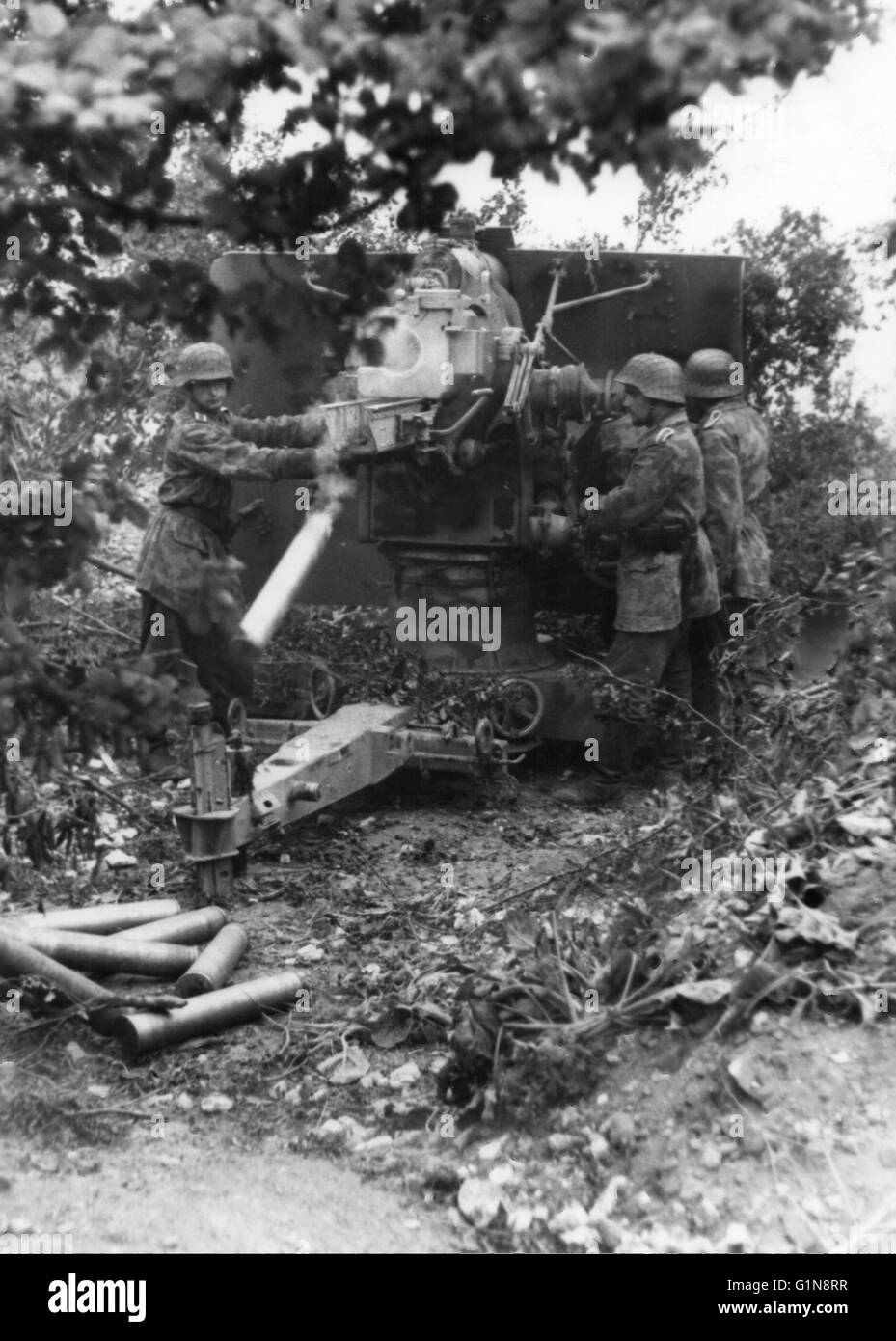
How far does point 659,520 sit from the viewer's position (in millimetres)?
7980

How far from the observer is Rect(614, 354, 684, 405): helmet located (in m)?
7.91

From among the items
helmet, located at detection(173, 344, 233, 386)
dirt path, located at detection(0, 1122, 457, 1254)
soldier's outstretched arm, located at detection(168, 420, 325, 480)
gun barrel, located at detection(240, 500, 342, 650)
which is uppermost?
helmet, located at detection(173, 344, 233, 386)

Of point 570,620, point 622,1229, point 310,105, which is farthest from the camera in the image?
point 570,620

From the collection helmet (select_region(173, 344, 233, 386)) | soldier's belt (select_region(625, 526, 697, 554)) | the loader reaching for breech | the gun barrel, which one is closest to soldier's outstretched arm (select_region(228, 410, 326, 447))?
the loader reaching for breech

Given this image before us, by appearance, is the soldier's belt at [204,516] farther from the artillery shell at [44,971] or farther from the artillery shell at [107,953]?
the artillery shell at [44,971]

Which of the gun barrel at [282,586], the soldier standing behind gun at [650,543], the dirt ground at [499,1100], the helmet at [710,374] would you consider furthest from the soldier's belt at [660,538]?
the dirt ground at [499,1100]

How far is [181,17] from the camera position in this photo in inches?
95.7

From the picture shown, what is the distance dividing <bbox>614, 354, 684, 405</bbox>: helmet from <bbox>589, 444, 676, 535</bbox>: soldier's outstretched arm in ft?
0.88

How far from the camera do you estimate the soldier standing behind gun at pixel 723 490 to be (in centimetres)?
859

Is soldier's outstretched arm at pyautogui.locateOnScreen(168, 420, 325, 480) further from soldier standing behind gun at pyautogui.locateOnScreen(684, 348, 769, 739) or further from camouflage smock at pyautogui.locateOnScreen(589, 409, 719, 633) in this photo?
soldier standing behind gun at pyautogui.locateOnScreen(684, 348, 769, 739)

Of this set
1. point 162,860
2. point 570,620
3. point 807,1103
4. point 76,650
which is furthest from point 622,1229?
point 570,620

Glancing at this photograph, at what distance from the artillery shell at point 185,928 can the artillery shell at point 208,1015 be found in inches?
12.8

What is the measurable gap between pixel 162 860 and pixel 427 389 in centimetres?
236

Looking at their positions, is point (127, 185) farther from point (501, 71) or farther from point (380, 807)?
point (380, 807)
